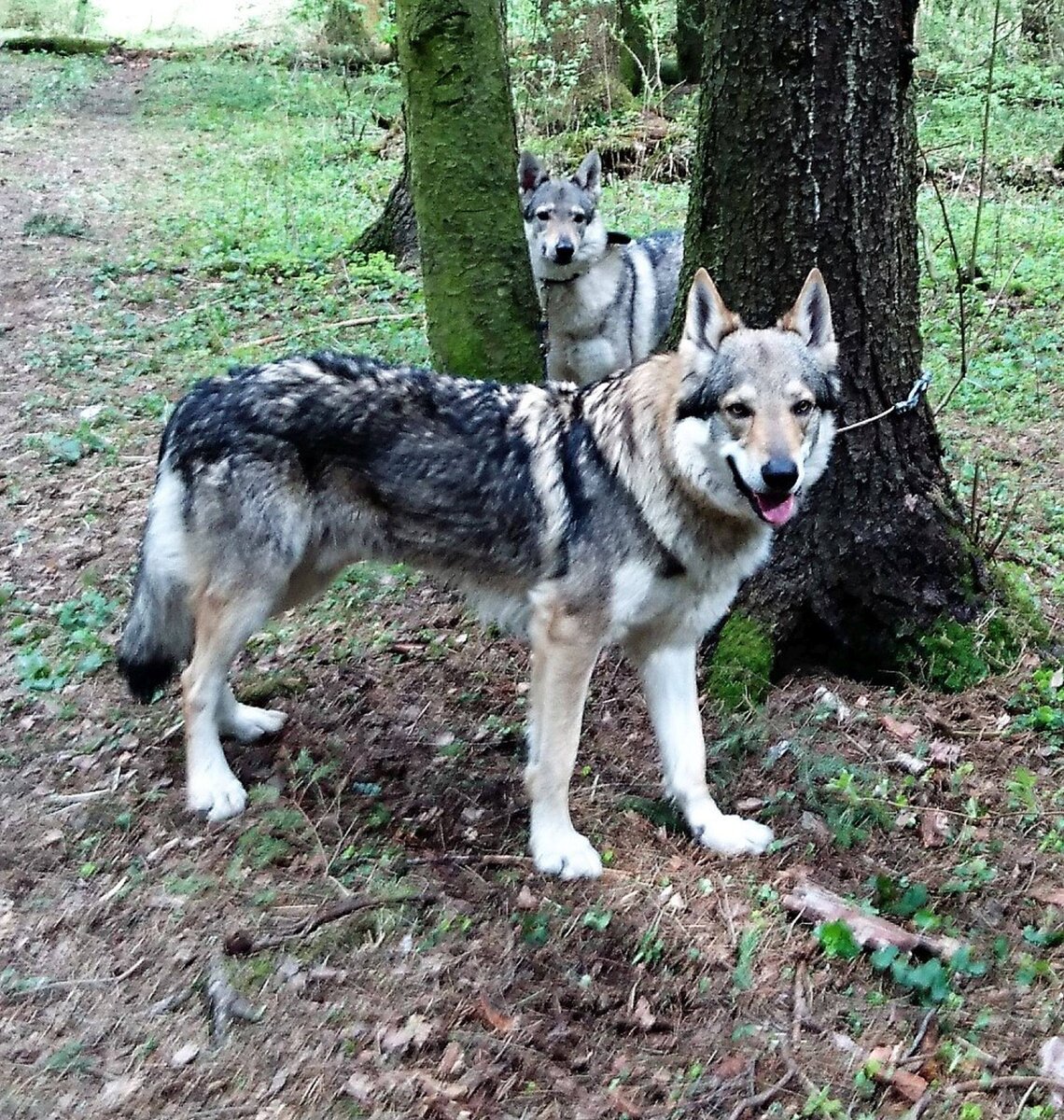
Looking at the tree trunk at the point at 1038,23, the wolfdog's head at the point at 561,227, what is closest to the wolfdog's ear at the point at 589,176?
the wolfdog's head at the point at 561,227

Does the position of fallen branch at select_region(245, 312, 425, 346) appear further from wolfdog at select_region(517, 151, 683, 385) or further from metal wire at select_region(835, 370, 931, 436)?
metal wire at select_region(835, 370, 931, 436)

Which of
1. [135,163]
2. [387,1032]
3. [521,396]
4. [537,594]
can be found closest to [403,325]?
[521,396]

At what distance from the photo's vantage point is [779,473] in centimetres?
306

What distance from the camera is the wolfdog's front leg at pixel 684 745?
12.2 feet

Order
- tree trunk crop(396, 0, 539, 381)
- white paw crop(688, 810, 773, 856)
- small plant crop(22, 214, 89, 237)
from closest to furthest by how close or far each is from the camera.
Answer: white paw crop(688, 810, 773, 856) → tree trunk crop(396, 0, 539, 381) → small plant crop(22, 214, 89, 237)

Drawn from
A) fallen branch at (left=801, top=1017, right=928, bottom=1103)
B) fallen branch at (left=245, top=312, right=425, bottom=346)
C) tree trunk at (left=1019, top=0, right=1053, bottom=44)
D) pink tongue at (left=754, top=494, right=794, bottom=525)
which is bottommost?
fallen branch at (left=801, top=1017, right=928, bottom=1103)

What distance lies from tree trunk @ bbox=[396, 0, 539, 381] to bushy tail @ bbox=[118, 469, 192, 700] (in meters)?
2.40

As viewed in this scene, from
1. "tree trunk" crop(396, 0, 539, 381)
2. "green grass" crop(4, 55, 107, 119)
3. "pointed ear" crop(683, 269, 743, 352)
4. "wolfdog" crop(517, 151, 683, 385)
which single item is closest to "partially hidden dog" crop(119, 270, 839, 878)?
"pointed ear" crop(683, 269, 743, 352)

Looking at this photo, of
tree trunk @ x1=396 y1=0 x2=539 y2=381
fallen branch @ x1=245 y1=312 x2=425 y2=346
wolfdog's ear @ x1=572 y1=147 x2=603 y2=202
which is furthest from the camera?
wolfdog's ear @ x1=572 y1=147 x2=603 y2=202

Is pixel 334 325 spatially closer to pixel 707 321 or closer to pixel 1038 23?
pixel 707 321

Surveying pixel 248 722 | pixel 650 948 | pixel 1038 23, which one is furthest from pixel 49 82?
pixel 650 948

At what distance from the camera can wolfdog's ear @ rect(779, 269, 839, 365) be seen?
136 inches

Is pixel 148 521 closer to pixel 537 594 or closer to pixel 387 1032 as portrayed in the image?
pixel 537 594

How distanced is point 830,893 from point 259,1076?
1.86 m
